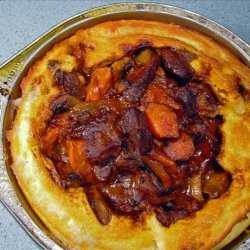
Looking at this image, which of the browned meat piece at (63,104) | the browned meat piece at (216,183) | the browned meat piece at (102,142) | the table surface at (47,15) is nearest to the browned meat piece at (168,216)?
the browned meat piece at (216,183)

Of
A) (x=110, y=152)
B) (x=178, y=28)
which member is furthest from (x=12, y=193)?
(x=178, y=28)

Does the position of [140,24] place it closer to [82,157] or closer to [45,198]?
[82,157]

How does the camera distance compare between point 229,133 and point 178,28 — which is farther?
point 178,28

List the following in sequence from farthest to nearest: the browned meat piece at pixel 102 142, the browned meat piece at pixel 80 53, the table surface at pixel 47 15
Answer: the table surface at pixel 47 15 → the browned meat piece at pixel 80 53 → the browned meat piece at pixel 102 142

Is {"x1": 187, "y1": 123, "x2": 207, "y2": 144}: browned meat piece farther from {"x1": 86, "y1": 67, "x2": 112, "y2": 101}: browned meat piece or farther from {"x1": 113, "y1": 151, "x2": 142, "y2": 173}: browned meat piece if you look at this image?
{"x1": 86, "y1": 67, "x2": 112, "y2": 101}: browned meat piece

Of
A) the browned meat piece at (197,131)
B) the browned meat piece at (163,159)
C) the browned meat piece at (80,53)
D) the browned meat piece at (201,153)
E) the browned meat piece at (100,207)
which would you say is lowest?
the browned meat piece at (100,207)

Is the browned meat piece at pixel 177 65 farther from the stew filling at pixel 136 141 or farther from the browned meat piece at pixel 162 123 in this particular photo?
the browned meat piece at pixel 162 123

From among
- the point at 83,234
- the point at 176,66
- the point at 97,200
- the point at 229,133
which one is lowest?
the point at 83,234
